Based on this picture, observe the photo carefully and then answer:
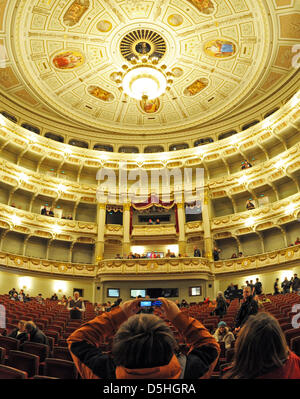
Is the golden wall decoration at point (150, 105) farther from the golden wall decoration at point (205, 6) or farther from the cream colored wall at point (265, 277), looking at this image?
the cream colored wall at point (265, 277)

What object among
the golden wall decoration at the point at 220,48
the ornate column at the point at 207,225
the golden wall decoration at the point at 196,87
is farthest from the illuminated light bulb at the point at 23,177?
the golden wall decoration at the point at 220,48

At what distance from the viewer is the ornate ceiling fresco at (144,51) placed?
52.3 ft

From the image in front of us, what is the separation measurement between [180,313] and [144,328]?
376 millimetres

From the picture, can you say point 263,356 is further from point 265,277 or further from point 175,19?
point 265,277

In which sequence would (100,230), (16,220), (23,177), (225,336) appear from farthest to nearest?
(100,230) → (23,177) → (16,220) → (225,336)

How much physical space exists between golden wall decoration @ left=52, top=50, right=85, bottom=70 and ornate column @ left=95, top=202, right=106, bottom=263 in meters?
9.46

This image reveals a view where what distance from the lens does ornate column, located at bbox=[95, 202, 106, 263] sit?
22039mm

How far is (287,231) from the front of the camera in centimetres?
2003

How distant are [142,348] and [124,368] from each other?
13cm

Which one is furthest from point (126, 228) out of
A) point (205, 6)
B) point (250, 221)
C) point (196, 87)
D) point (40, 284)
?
point (205, 6)

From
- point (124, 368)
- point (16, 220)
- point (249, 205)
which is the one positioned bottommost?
point (124, 368)

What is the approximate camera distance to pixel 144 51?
62.6ft
